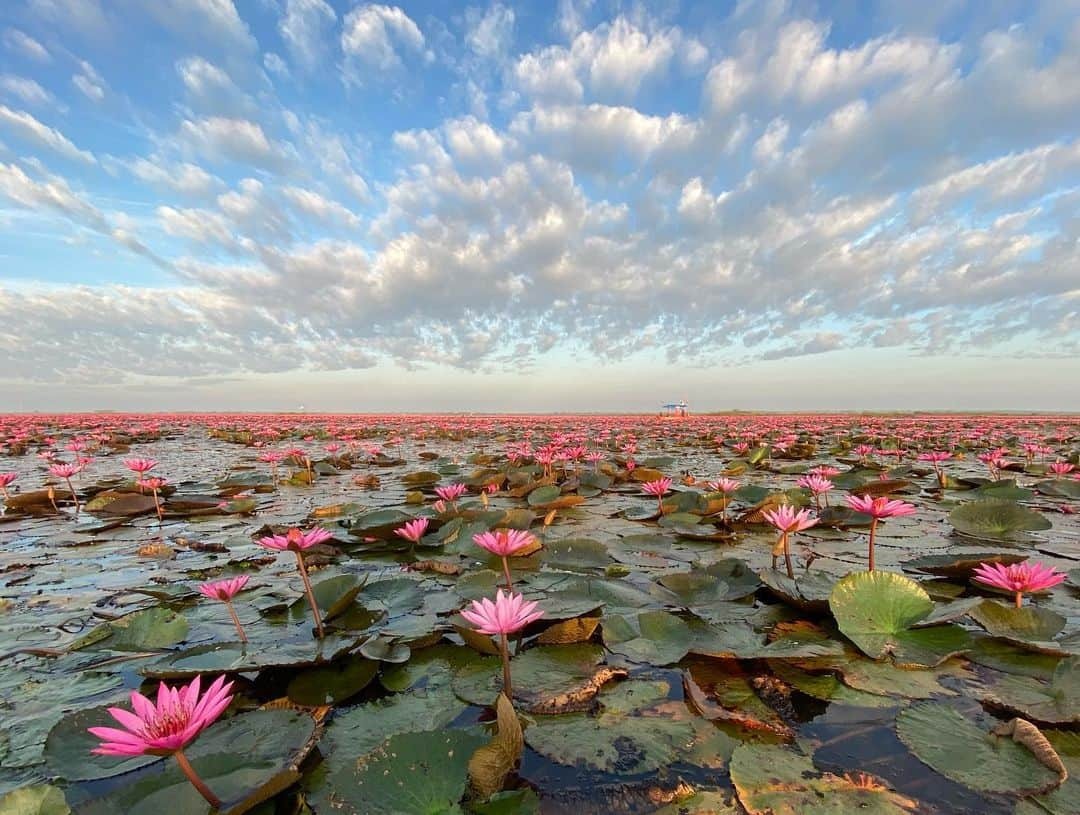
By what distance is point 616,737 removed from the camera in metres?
1.43

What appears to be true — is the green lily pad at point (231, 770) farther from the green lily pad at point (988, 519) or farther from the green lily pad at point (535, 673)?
the green lily pad at point (988, 519)

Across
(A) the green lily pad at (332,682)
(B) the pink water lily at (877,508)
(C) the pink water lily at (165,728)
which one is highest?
(B) the pink water lily at (877,508)

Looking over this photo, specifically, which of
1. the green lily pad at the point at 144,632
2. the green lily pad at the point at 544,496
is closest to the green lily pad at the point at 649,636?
the green lily pad at the point at 144,632

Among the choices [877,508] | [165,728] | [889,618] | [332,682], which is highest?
[877,508]

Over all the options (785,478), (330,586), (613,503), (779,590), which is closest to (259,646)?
(330,586)

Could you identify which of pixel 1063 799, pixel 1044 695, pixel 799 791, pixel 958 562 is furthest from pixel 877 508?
pixel 799 791

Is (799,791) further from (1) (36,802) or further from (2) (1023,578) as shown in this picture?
(1) (36,802)

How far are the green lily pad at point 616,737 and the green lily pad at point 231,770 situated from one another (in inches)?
25.9

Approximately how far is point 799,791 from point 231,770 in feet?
4.66

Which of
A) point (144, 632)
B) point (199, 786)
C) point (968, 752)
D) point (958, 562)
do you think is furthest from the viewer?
point (958, 562)

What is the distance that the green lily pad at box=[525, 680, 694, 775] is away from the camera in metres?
1.34

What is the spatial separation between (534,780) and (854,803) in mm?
774

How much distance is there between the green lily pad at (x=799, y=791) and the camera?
1140 millimetres

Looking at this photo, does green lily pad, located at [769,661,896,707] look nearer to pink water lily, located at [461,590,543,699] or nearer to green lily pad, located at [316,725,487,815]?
pink water lily, located at [461,590,543,699]
